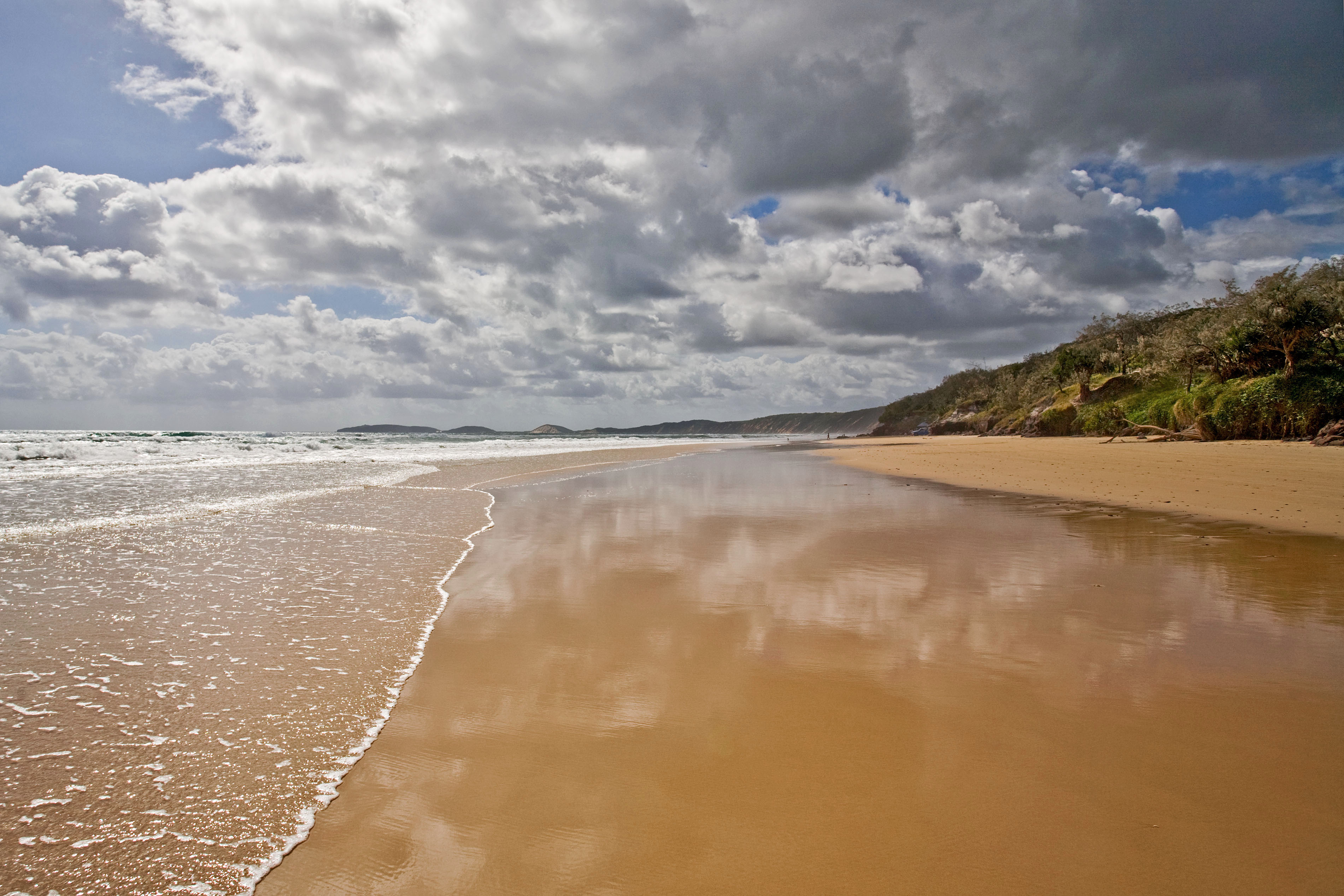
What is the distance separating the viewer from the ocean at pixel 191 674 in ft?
7.84

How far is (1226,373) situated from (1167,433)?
3.68 metres

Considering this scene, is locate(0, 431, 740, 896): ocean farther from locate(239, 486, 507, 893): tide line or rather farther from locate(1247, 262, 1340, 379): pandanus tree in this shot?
locate(1247, 262, 1340, 379): pandanus tree

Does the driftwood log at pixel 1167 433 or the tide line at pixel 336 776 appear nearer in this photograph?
the tide line at pixel 336 776

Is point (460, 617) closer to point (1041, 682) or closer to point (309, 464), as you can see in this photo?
point (1041, 682)

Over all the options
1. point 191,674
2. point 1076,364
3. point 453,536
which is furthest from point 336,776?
point 1076,364

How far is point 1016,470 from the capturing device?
62.7 ft

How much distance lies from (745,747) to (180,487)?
652 inches

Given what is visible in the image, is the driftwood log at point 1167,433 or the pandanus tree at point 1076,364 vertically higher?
the pandanus tree at point 1076,364

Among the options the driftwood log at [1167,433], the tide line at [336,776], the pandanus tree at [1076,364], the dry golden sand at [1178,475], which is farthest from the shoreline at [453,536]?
the pandanus tree at [1076,364]

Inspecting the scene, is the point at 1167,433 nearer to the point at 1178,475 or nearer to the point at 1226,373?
the point at 1226,373

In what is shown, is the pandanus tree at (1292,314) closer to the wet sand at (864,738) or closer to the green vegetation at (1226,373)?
the green vegetation at (1226,373)

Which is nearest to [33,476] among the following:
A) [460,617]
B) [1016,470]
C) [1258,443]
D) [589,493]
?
[589,493]

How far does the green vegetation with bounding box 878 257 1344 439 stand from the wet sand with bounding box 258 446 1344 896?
21112mm

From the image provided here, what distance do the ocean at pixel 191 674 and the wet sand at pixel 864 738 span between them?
0.30 m
